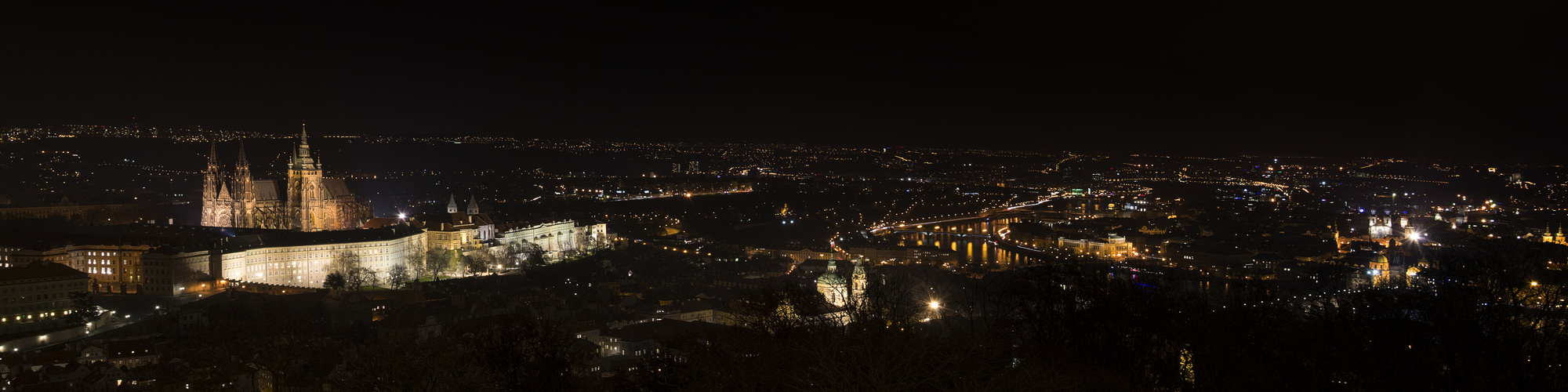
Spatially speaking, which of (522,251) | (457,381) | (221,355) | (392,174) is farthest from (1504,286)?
(392,174)

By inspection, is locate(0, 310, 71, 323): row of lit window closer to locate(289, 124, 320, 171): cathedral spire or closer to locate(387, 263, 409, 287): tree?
locate(387, 263, 409, 287): tree

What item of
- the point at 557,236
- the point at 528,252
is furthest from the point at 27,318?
the point at 557,236

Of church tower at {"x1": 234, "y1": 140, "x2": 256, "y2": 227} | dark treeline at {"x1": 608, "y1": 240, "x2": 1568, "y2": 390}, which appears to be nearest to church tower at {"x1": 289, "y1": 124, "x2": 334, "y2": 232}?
church tower at {"x1": 234, "y1": 140, "x2": 256, "y2": 227}

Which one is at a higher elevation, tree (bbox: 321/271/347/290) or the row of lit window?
the row of lit window

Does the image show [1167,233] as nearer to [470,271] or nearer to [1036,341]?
[470,271]

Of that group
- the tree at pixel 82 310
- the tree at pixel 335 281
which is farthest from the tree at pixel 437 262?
the tree at pixel 82 310

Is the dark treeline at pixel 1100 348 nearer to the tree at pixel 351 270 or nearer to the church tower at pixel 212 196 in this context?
the tree at pixel 351 270
